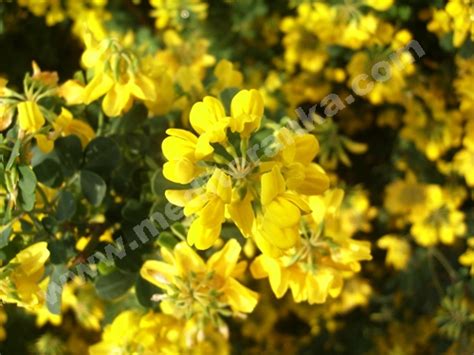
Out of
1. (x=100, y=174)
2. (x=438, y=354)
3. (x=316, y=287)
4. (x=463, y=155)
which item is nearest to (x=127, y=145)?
(x=100, y=174)

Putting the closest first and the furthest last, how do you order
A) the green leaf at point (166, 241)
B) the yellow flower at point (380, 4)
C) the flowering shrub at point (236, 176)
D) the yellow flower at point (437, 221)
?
1. the flowering shrub at point (236, 176)
2. the green leaf at point (166, 241)
3. the yellow flower at point (380, 4)
4. the yellow flower at point (437, 221)

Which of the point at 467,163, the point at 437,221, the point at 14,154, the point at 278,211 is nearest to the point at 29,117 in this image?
the point at 14,154

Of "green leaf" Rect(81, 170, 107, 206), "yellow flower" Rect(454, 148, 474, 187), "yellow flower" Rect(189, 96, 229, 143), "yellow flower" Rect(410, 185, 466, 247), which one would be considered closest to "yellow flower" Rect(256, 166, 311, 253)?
"yellow flower" Rect(189, 96, 229, 143)

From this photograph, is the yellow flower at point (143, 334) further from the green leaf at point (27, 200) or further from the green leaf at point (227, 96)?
the green leaf at point (227, 96)

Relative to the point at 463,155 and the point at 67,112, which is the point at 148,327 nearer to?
the point at 67,112

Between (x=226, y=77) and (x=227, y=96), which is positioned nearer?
(x=227, y=96)

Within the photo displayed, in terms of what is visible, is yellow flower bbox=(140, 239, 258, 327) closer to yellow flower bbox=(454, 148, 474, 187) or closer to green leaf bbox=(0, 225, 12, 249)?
green leaf bbox=(0, 225, 12, 249)

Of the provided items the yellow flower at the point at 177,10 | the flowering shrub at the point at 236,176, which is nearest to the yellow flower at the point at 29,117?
the flowering shrub at the point at 236,176

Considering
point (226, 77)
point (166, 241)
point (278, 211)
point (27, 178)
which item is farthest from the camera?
point (226, 77)

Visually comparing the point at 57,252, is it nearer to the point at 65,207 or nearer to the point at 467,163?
the point at 65,207
